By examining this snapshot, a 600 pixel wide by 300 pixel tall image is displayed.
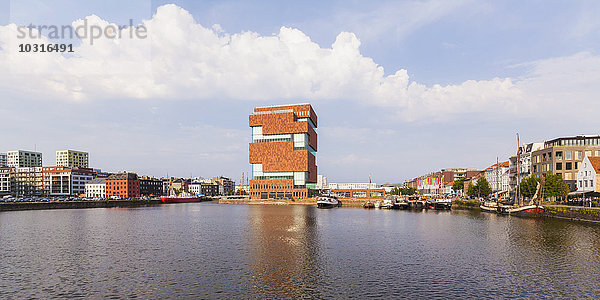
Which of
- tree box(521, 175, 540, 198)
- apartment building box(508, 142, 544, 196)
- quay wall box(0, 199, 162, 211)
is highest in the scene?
apartment building box(508, 142, 544, 196)

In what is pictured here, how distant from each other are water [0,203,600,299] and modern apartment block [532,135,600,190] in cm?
6671

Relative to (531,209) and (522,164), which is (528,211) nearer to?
(531,209)

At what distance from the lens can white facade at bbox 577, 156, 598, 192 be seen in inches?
4333

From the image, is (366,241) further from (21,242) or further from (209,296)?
(21,242)

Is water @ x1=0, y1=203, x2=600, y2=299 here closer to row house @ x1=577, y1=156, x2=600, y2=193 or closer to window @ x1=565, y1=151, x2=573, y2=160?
row house @ x1=577, y1=156, x2=600, y2=193

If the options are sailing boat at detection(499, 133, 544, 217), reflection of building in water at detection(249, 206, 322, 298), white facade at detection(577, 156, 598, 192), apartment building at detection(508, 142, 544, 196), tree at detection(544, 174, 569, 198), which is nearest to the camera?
reflection of building in water at detection(249, 206, 322, 298)

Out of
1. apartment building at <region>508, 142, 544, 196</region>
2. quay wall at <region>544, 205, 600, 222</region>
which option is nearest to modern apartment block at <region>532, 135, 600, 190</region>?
apartment building at <region>508, 142, 544, 196</region>

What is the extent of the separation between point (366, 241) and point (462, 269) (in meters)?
22.8

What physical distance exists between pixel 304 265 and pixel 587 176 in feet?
362

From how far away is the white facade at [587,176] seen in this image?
361 feet

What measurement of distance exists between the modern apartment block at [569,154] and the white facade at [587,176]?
8.25m

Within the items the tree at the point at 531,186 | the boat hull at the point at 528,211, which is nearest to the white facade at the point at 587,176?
the tree at the point at 531,186

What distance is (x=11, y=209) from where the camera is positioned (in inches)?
5842

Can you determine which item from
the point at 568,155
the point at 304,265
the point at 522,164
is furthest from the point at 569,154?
the point at 304,265
